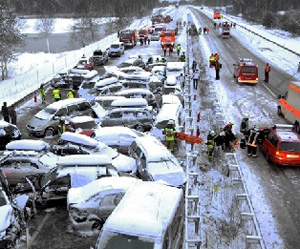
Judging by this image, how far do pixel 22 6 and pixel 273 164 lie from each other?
113272 mm

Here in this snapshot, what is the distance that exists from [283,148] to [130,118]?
7.67m

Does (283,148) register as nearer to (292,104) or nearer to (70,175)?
(292,104)

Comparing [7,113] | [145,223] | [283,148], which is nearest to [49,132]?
[7,113]

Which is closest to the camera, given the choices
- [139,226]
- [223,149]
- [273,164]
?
[139,226]

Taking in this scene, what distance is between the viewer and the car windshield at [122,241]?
699cm

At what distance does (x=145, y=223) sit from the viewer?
711cm

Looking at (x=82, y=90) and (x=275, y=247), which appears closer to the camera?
(x=275, y=247)

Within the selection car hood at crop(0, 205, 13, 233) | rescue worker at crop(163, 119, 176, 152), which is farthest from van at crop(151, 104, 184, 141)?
car hood at crop(0, 205, 13, 233)

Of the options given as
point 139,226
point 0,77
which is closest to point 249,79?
point 139,226

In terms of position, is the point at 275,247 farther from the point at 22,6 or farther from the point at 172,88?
the point at 22,6

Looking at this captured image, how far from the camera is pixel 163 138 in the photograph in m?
16.5

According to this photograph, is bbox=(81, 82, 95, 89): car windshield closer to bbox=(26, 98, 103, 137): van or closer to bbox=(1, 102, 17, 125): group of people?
bbox=(26, 98, 103, 137): van

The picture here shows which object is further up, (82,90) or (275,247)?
(82,90)

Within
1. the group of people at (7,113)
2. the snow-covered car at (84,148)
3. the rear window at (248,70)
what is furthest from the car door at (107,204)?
the rear window at (248,70)
